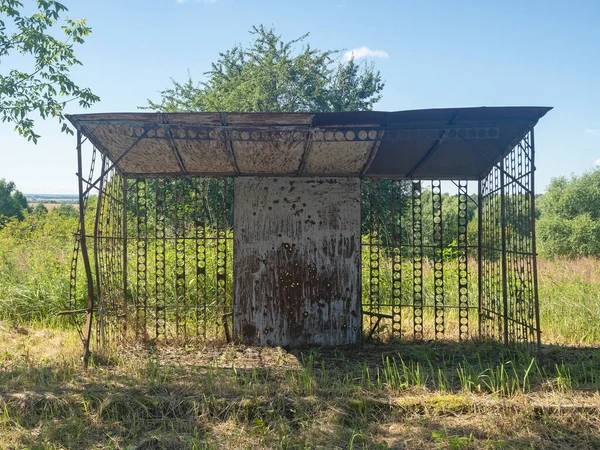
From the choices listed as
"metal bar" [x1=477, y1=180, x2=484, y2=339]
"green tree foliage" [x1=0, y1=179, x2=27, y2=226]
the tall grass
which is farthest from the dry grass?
"green tree foliage" [x1=0, y1=179, x2=27, y2=226]

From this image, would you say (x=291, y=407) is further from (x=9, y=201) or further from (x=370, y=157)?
(x=9, y=201)

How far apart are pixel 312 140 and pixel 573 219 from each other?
1195 inches

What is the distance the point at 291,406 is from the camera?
4.41 metres

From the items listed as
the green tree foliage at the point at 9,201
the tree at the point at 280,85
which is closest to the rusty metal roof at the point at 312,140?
the tree at the point at 280,85

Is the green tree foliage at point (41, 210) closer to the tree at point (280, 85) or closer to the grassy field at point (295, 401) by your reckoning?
the tree at point (280, 85)

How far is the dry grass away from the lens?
3.94 metres

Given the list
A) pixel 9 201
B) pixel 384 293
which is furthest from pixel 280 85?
pixel 9 201

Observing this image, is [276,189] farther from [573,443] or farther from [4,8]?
[4,8]

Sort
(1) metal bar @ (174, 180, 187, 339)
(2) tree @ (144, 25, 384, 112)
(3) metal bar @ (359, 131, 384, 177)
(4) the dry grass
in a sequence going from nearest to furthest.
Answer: (4) the dry grass < (3) metal bar @ (359, 131, 384, 177) < (1) metal bar @ (174, 180, 187, 339) < (2) tree @ (144, 25, 384, 112)

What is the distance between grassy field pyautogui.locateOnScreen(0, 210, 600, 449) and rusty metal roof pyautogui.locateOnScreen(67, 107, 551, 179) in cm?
242

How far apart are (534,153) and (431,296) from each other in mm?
5186

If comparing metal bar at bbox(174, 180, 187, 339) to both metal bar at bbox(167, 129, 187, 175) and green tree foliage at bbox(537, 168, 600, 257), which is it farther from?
green tree foliage at bbox(537, 168, 600, 257)

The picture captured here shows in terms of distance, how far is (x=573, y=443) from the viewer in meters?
3.92

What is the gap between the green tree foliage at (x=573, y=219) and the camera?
2798cm
